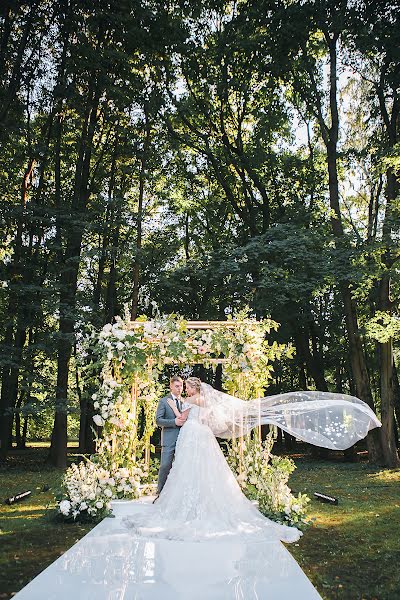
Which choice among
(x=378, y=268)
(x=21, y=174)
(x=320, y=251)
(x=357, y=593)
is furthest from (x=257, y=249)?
(x=357, y=593)

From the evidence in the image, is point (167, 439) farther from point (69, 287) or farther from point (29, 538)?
point (69, 287)

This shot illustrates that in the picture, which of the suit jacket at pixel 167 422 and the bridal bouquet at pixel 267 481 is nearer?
the bridal bouquet at pixel 267 481

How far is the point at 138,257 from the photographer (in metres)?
16.2

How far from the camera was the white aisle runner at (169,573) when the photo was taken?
409cm

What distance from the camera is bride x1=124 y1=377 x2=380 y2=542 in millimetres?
6367

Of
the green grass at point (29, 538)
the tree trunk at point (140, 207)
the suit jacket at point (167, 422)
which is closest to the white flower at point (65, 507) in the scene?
the green grass at point (29, 538)

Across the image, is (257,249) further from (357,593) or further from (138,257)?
(357,593)

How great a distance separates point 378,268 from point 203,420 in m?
8.34

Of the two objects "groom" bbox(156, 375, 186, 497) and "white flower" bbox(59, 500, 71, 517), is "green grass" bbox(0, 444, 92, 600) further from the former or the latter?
"groom" bbox(156, 375, 186, 497)

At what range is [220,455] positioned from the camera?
7453 mm

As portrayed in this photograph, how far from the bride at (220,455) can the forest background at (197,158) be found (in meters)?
7.18

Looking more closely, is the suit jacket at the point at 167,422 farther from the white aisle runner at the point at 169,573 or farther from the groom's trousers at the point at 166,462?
the white aisle runner at the point at 169,573

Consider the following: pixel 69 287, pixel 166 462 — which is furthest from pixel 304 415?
pixel 69 287

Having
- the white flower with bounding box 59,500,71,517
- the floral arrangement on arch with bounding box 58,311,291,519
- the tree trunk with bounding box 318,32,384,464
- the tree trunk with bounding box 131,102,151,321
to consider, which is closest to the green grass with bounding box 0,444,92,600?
the white flower with bounding box 59,500,71,517
